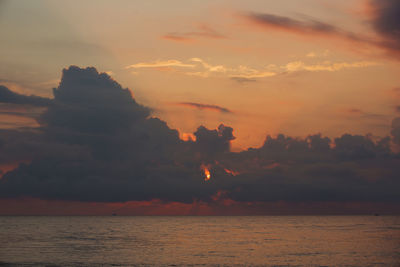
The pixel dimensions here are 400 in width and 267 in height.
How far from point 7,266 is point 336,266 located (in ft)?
189

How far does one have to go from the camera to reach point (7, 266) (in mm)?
79188

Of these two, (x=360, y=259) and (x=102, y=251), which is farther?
(x=102, y=251)

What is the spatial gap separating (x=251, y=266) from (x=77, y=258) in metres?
36.3

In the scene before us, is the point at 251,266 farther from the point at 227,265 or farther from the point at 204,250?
the point at 204,250

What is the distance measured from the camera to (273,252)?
352 feet

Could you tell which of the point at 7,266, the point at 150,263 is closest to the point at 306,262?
the point at 150,263

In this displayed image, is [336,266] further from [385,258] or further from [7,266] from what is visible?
[7,266]

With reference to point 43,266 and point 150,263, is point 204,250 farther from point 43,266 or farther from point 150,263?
point 43,266

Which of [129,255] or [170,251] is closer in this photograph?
[129,255]

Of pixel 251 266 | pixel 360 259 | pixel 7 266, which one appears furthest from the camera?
pixel 360 259

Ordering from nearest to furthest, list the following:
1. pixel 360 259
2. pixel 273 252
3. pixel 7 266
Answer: pixel 7 266
pixel 360 259
pixel 273 252

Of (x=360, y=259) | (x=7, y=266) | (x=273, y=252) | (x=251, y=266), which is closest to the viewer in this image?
(x=7, y=266)

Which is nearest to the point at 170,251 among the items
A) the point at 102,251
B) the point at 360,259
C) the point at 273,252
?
the point at 102,251

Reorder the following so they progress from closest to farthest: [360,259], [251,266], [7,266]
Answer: [7,266] < [251,266] < [360,259]
